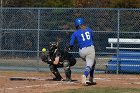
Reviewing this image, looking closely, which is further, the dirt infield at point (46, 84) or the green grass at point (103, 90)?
the dirt infield at point (46, 84)

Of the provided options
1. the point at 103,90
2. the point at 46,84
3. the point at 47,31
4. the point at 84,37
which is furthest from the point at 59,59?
the point at 47,31

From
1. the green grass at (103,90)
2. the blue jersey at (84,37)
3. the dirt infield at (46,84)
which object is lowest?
the dirt infield at (46,84)

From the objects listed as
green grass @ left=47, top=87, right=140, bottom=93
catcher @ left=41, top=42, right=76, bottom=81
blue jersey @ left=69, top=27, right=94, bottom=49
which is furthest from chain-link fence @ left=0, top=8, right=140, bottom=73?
green grass @ left=47, top=87, right=140, bottom=93

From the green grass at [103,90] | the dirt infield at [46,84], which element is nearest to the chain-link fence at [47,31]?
the dirt infield at [46,84]

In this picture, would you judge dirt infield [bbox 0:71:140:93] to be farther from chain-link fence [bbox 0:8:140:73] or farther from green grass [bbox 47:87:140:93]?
chain-link fence [bbox 0:8:140:73]

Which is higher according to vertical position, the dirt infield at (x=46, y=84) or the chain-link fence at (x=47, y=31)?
the chain-link fence at (x=47, y=31)

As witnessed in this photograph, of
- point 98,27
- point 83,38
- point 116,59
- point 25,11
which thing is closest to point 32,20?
point 25,11

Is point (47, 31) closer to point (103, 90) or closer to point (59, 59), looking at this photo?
point (59, 59)

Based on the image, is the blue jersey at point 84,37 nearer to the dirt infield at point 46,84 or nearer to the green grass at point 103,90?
the dirt infield at point 46,84

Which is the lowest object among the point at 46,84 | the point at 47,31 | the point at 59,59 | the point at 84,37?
the point at 46,84

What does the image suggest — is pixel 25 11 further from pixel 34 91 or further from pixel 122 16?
pixel 34 91

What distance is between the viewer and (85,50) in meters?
15.3

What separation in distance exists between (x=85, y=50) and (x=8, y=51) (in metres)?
7.29

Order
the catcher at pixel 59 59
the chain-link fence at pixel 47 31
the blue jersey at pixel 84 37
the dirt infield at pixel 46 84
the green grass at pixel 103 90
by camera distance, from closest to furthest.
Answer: the green grass at pixel 103 90
the dirt infield at pixel 46 84
the blue jersey at pixel 84 37
the catcher at pixel 59 59
the chain-link fence at pixel 47 31
